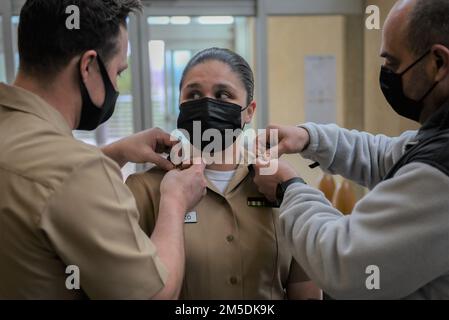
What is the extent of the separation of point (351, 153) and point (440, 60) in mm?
504

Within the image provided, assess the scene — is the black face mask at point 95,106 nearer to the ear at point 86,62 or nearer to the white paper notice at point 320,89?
the ear at point 86,62

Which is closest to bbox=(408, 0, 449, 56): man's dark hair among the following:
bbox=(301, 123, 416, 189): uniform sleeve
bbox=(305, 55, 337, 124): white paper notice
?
bbox=(301, 123, 416, 189): uniform sleeve

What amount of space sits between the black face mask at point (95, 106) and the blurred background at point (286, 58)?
193 centimetres

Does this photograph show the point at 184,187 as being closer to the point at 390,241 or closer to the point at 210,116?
the point at 210,116

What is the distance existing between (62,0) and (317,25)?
264cm

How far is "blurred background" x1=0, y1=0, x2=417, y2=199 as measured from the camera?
122 inches

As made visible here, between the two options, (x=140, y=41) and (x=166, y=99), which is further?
(x=166, y=99)

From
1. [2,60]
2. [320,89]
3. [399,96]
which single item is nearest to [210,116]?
[399,96]

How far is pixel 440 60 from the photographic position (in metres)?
1.06

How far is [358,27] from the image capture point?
3283 mm

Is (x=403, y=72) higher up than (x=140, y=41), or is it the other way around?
(x=140, y=41)

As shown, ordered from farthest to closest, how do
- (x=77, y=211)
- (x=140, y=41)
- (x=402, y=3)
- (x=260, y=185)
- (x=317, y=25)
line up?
(x=317, y=25), (x=140, y=41), (x=260, y=185), (x=402, y=3), (x=77, y=211)

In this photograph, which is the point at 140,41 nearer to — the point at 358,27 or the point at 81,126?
the point at 358,27

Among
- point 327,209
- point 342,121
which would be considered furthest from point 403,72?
point 342,121
